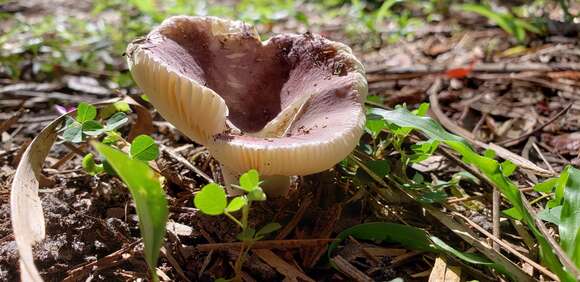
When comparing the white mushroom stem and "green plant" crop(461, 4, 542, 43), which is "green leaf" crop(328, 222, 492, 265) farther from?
"green plant" crop(461, 4, 542, 43)

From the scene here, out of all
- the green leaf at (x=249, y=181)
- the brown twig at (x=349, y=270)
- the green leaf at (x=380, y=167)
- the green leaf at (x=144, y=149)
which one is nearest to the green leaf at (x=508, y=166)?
the green leaf at (x=380, y=167)

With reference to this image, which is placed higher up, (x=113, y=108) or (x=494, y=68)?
(x=113, y=108)

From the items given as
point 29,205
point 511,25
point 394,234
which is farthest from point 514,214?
point 511,25

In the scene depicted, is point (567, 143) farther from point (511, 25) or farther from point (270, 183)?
point (511, 25)

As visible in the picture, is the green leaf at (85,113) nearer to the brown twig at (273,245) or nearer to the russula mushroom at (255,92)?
the russula mushroom at (255,92)

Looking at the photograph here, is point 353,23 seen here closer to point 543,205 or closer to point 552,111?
point 552,111

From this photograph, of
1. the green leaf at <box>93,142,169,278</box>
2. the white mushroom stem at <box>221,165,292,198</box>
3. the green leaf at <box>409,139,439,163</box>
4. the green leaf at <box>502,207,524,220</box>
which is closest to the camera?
the green leaf at <box>93,142,169,278</box>

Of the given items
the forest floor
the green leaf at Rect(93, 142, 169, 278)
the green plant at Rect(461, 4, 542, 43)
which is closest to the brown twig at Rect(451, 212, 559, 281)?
the forest floor
